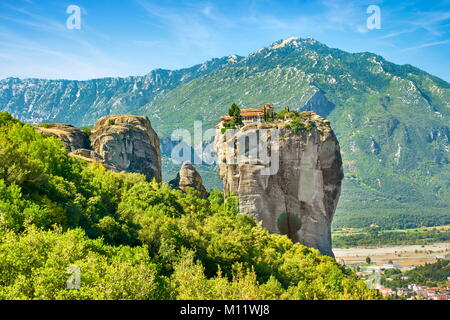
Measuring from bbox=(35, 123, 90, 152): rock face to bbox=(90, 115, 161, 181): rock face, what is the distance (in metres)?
1.44

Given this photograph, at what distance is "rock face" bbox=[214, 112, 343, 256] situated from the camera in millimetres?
58031

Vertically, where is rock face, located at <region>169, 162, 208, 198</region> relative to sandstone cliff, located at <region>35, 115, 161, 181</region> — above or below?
below

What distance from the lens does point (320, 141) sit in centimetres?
6162

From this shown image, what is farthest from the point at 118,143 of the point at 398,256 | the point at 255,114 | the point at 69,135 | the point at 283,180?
the point at 398,256

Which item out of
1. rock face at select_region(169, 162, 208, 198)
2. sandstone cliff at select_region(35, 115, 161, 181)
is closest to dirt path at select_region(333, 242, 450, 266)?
rock face at select_region(169, 162, 208, 198)

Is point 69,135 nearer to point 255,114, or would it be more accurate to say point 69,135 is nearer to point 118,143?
point 118,143

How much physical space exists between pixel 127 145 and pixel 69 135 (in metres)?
8.26

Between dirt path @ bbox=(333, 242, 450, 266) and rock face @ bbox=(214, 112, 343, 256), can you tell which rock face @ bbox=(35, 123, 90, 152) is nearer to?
rock face @ bbox=(214, 112, 343, 256)

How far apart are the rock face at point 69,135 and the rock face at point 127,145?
1440 millimetres

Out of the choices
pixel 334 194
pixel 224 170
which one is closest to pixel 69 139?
pixel 224 170

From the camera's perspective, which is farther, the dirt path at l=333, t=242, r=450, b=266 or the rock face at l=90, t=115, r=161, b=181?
the dirt path at l=333, t=242, r=450, b=266
